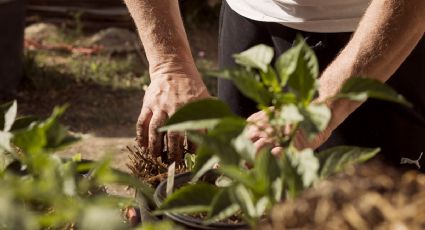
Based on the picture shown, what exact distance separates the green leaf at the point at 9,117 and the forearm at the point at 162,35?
92 cm

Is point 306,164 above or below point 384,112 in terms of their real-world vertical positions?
above

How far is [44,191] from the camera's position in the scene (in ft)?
2.50

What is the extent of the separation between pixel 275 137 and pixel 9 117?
333 millimetres

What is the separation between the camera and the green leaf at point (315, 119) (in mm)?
835

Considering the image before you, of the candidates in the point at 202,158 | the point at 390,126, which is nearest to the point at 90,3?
the point at 390,126

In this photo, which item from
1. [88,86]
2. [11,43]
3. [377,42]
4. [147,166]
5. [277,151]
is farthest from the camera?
[88,86]

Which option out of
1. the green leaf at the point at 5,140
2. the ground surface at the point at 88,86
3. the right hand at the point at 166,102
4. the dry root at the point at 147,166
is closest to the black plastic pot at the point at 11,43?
the ground surface at the point at 88,86

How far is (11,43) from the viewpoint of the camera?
15.6 ft

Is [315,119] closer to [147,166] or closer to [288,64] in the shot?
[288,64]

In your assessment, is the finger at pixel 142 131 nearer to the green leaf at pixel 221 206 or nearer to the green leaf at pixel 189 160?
the green leaf at pixel 189 160

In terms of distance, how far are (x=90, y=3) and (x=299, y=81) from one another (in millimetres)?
5189

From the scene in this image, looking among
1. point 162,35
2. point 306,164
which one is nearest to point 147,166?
point 162,35

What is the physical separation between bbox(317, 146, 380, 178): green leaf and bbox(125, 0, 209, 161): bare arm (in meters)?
0.69

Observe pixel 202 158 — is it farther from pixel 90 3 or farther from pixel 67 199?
pixel 90 3
